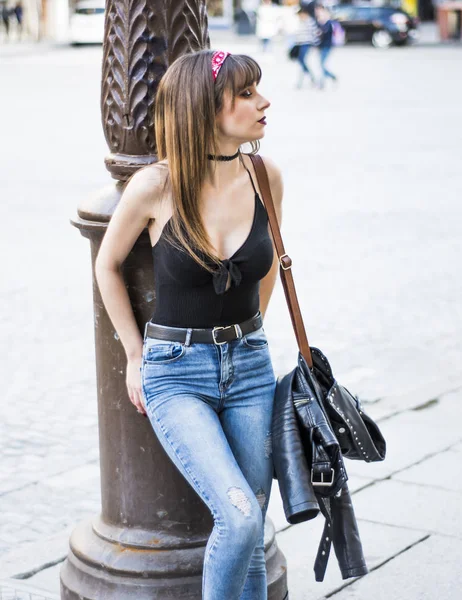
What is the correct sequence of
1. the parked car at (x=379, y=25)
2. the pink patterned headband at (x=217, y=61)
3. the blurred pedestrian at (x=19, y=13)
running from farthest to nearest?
the blurred pedestrian at (x=19, y=13) < the parked car at (x=379, y=25) < the pink patterned headband at (x=217, y=61)

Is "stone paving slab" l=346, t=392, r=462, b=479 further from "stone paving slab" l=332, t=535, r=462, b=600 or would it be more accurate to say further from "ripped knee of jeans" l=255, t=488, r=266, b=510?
"ripped knee of jeans" l=255, t=488, r=266, b=510

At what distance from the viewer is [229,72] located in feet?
9.33

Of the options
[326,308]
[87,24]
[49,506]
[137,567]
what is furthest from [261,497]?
[87,24]

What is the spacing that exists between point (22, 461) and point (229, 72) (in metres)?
2.72

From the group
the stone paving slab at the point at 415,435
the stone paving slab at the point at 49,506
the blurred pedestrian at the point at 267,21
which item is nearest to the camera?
the stone paving slab at the point at 49,506

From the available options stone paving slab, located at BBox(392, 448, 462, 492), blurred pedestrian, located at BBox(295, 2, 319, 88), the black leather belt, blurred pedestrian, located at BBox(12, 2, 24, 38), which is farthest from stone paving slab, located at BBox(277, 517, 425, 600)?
blurred pedestrian, located at BBox(12, 2, 24, 38)

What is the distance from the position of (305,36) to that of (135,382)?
73.9 feet

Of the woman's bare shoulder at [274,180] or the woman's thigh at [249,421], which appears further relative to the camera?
the woman's bare shoulder at [274,180]

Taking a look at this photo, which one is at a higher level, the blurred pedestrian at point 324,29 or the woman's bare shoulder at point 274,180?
the woman's bare shoulder at point 274,180

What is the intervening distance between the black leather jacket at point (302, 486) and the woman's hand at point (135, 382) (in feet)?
1.22

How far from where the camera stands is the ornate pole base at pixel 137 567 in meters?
3.24

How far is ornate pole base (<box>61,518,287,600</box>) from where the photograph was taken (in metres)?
3.24

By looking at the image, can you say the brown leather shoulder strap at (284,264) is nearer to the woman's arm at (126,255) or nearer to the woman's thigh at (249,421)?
the woman's thigh at (249,421)

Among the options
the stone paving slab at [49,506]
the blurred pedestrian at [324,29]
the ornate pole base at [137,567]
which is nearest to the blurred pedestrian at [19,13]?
the blurred pedestrian at [324,29]
